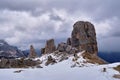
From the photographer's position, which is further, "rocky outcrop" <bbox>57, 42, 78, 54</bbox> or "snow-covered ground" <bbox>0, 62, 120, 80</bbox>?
"rocky outcrop" <bbox>57, 42, 78, 54</bbox>

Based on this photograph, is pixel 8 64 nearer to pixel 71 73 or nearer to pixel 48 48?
pixel 48 48

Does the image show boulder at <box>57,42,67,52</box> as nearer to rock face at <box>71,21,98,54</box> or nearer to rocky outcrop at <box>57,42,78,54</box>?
rocky outcrop at <box>57,42,78,54</box>

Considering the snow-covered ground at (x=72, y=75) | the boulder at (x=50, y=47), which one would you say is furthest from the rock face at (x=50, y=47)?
the snow-covered ground at (x=72, y=75)

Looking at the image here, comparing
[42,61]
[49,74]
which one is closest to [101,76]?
[49,74]

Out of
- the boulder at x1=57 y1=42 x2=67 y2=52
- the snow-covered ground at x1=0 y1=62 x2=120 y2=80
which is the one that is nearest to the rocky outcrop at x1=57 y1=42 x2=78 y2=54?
the boulder at x1=57 y1=42 x2=67 y2=52

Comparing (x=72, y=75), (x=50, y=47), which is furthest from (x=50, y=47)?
(x=72, y=75)

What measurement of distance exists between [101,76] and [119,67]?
946cm

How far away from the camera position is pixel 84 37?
176625 mm

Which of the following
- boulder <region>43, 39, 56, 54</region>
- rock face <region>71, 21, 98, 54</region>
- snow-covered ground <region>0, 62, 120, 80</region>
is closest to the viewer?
snow-covered ground <region>0, 62, 120, 80</region>

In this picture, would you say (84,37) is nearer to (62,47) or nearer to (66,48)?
(62,47)

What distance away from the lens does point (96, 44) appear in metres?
182

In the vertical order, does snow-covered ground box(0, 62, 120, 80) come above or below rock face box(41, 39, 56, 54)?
below

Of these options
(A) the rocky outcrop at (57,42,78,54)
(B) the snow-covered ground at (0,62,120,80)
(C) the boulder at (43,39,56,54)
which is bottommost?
(B) the snow-covered ground at (0,62,120,80)

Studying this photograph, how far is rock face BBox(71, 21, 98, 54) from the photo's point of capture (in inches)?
6949
